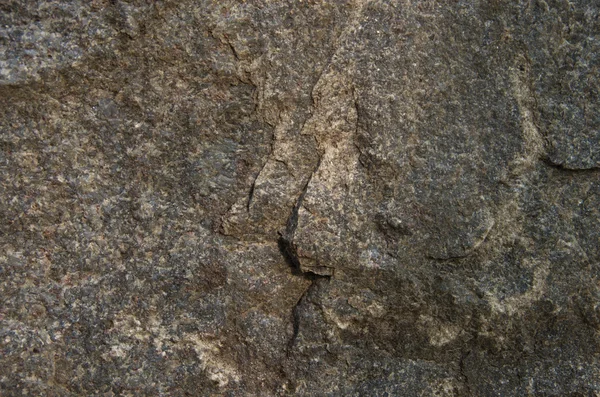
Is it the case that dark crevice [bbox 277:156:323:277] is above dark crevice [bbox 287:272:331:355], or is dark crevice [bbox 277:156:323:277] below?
above

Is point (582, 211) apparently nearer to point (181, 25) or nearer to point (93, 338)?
point (181, 25)

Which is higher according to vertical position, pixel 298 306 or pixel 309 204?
pixel 309 204

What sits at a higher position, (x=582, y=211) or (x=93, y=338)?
(x=582, y=211)

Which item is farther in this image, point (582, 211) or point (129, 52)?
point (582, 211)

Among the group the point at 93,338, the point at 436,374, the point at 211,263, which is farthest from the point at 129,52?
the point at 436,374

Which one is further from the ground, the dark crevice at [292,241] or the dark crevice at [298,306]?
the dark crevice at [292,241]

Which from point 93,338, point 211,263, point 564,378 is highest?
point 564,378

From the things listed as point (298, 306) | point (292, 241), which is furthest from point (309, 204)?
point (298, 306)

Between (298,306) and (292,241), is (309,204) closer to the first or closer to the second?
(292,241)
